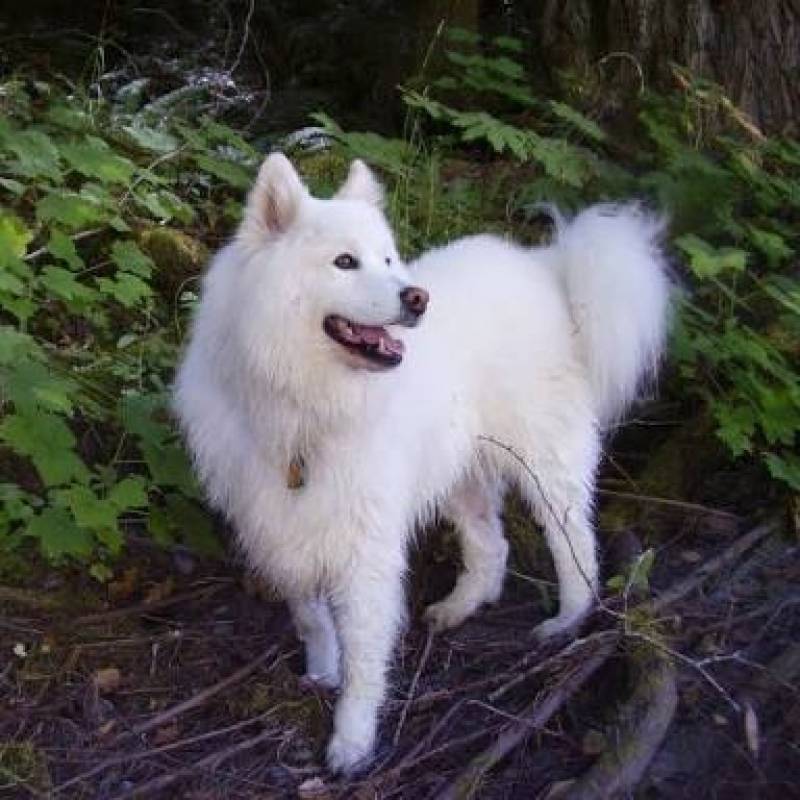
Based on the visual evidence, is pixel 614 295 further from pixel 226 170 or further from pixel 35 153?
pixel 35 153

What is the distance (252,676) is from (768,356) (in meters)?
2.21

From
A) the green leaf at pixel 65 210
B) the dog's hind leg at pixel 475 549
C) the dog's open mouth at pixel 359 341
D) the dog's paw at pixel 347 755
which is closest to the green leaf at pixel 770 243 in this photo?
the dog's hind leg at pixel 475 549

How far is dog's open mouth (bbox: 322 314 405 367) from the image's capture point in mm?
2906

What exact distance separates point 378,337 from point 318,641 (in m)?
1.08

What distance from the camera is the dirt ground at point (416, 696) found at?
9.71 feet

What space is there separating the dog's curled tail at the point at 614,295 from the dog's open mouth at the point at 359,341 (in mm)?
1006

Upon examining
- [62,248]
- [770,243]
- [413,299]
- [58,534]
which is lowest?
[58,534]

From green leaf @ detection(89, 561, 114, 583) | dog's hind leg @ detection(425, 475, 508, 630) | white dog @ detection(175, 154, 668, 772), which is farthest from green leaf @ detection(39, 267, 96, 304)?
dog's hind leg @ detection(425, 475, 508, 630)

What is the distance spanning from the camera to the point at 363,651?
10.4ft

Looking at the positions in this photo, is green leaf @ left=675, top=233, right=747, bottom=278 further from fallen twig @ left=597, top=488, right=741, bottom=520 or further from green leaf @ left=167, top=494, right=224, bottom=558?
green leaf @ left=167, top=494, right=224, bottom=558

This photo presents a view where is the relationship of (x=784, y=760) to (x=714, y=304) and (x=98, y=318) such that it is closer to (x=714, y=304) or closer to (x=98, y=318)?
(x=714, y=304)

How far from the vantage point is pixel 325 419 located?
3.02 meters

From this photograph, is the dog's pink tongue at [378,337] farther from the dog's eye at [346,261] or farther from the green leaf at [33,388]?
the green leaf at [33,388]

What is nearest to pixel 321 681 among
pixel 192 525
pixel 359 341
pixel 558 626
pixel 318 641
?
pixel 318 641
